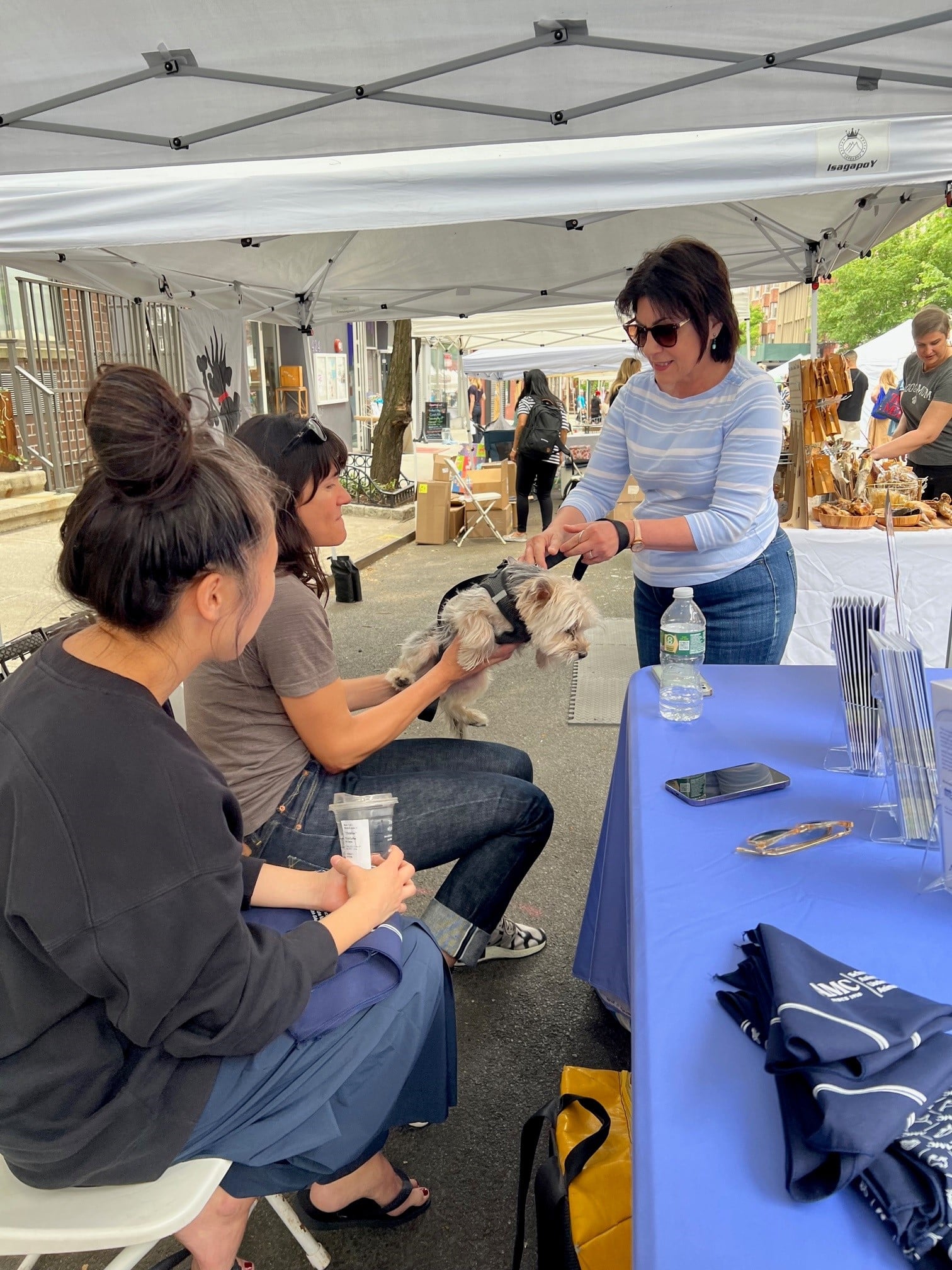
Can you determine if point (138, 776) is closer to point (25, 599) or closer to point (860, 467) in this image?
point (860, 467)

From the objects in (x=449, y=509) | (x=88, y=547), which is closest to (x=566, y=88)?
(x=88, y=547)

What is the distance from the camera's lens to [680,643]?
7.22 feet

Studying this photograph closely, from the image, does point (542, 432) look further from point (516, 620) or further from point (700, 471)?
point (516, 620)

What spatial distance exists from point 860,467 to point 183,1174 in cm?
483

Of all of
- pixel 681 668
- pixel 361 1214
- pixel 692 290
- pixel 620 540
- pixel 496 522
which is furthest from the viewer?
pixel 496 522

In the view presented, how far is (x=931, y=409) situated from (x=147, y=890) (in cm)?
597

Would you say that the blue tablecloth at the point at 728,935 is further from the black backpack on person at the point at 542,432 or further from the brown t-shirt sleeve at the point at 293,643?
the black backpack on person at the point at 542,432

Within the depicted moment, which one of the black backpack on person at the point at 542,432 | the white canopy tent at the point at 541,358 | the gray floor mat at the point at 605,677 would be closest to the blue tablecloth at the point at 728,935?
the gray floor mat at the point at 605,677

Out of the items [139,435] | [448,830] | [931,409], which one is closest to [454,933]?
[448,830]

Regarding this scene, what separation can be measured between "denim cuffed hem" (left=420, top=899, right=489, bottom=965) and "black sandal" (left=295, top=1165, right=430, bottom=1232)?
560 millimetres

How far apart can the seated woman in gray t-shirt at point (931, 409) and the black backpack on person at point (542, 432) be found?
4.91 metres

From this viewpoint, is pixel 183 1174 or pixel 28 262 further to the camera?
pixel 28 262

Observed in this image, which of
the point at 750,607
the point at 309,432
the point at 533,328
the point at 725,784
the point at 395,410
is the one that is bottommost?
the point at 725,784

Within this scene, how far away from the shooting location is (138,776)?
1.12 m
